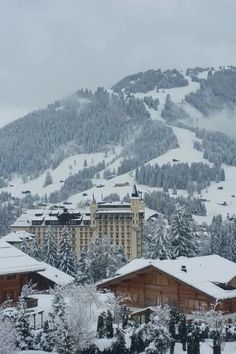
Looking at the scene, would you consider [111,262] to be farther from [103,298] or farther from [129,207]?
[129,207]

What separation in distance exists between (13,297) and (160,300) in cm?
1317

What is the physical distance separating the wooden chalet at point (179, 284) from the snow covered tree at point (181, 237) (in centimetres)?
2350

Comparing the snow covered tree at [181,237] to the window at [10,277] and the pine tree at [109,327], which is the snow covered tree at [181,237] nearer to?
the window at [10,277]

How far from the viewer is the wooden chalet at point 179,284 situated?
184 ft

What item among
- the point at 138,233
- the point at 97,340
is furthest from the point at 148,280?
the point at 138,233

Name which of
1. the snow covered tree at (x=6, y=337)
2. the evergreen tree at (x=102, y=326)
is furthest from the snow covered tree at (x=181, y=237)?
the snow covered tree at (x=6, y=337)

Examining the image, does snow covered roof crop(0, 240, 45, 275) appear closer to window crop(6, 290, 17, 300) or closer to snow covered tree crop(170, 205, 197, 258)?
window crop(6, 290, 17, 300)

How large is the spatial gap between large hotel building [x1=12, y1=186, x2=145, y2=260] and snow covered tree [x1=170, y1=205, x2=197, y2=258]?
3104 inches

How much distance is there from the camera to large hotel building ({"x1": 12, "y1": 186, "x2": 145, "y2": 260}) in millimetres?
174375

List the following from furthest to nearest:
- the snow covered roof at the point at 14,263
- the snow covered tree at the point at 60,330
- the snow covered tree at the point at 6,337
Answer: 1. the snow covered roof at the point at 14,263
2. the snow covered tree at the point at 60,330
3. the snow covered tree at the point at 6,337

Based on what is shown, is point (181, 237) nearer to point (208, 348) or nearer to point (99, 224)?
point (208, 348)

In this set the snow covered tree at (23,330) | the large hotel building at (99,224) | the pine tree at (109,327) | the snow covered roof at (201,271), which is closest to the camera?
the snow covered tree at (23,330)

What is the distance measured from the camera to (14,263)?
56500mm

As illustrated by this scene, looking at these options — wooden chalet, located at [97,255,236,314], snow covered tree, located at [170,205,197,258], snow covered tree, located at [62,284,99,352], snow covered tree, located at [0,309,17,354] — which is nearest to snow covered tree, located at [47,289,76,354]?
snow covered tree, located at [62,284,99,352]
